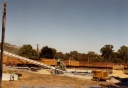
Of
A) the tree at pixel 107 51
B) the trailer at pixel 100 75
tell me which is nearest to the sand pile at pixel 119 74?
the trailer at pixel 100 75

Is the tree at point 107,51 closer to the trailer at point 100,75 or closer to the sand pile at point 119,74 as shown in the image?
the sand pile at point 119,74

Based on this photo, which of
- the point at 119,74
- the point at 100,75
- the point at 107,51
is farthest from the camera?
the point at 107,51

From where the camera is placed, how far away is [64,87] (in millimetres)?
22859

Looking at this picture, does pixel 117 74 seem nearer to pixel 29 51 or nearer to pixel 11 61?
pixel 11 61

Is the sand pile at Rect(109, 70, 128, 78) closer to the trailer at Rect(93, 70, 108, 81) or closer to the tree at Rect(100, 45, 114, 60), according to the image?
the trailer at Rect(93, 70, 108, 81)

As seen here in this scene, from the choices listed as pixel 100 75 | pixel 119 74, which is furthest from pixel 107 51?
pixel 100 75

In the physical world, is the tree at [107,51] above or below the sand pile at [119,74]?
above

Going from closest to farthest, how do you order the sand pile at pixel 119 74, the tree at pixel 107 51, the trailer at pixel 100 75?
the trailer at pixel 100 75, the sand pile at pixel 119 74, the tree at pixel 107 51

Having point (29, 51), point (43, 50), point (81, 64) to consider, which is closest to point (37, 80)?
point (81, 64)

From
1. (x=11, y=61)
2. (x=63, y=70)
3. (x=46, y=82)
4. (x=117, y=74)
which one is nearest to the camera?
(x=46, y=82)

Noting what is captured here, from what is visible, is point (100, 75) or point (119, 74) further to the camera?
point (119, 74)

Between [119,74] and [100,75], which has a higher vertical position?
[100,75]

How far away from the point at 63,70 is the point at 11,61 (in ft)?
47.6

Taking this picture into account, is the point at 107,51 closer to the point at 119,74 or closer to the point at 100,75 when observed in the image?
the point at 119,74
